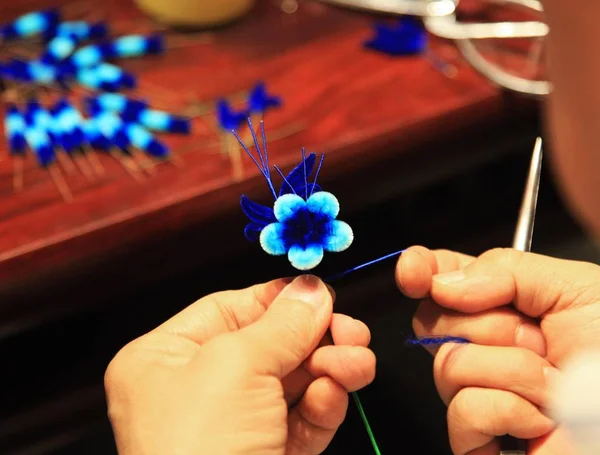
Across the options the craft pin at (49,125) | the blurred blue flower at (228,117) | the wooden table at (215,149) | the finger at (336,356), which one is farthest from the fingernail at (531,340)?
the craft pin at (49,125)

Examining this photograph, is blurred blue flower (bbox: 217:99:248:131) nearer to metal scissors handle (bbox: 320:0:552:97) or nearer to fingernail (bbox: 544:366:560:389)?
metal scissors handle (bbox: 320:0:552:97)

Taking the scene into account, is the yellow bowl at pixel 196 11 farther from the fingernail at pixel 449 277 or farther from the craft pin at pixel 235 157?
the fingernail at pixel 449 277

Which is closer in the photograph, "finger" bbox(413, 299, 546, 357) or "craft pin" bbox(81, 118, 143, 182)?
"finger" bbox(413, 299, 546, 357)

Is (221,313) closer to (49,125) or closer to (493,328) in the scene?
(493,328)

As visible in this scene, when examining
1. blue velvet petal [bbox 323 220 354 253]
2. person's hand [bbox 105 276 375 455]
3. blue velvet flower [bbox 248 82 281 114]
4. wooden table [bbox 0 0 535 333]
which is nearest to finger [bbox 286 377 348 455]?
person's hand [bbox 105 276 375 455]

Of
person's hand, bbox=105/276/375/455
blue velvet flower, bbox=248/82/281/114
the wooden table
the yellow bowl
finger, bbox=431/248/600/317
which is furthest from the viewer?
the yellow bowl

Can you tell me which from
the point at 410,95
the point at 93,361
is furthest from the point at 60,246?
the point at 410,95

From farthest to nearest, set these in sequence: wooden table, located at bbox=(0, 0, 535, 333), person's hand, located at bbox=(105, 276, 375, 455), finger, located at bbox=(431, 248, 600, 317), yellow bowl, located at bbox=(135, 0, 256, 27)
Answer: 1. yellow bowl, located at bbox=(135, 0, 256, 27)
2. wooden table, located at bbox=(0, 0, 535, 333)
3. finger, located at bbox=(431, 248, 600, 317)
4. person's hand, located at bbox=(105, 276, 375, 455)

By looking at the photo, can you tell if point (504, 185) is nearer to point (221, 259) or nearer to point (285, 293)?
point (221, 259)
